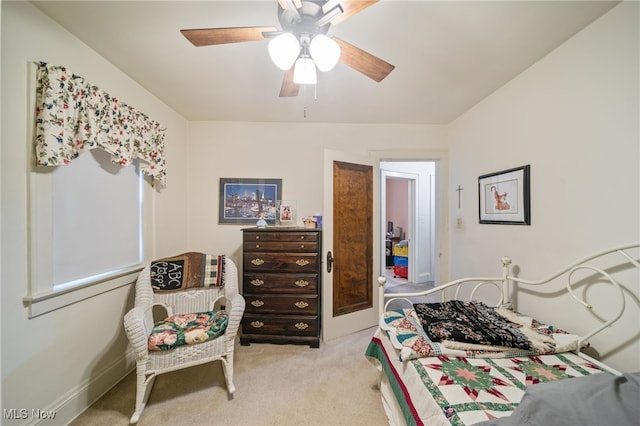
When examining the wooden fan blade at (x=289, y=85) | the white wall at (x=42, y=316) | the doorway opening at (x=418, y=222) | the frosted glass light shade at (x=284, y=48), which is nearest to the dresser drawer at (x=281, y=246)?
the white wall at (x=42, y=316)

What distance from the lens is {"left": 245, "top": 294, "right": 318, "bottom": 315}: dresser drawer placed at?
2.44 metres

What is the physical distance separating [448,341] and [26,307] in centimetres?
241

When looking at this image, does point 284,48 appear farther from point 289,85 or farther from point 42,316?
point 42,316

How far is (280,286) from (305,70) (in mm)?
1962

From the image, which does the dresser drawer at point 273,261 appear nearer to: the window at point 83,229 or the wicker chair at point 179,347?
the wicker chair at point 179,347

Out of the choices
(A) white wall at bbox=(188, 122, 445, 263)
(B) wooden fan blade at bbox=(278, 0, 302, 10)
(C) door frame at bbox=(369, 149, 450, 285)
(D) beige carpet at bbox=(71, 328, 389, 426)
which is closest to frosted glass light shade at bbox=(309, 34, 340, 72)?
(B) wooden fan blade at bbox=(278, 0, 302, 10)

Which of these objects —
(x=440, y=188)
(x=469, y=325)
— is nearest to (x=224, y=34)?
(x=469, y=325)

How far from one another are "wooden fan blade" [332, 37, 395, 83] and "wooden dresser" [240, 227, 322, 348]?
1555 mm

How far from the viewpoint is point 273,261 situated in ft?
8.04

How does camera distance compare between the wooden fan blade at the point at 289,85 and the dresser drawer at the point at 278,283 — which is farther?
the dresser drawer at the point at 278,283

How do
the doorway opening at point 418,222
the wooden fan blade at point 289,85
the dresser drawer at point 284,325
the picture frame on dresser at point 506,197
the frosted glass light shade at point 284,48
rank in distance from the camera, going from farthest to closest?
the doorway opening at point 418,222 → the dresser drawer at point 284,325 → the picture frame on dresser at point 506,197 → the wooden fan blade at point 289,85 → the frosted glass light shade at point 284,48

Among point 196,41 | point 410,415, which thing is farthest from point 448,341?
point 196,41

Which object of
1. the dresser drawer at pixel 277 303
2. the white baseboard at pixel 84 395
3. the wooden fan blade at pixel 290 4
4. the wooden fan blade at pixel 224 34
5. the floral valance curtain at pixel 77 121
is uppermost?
the wooden fan blade at pixel 290 4

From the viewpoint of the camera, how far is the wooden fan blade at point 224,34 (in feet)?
3.67
